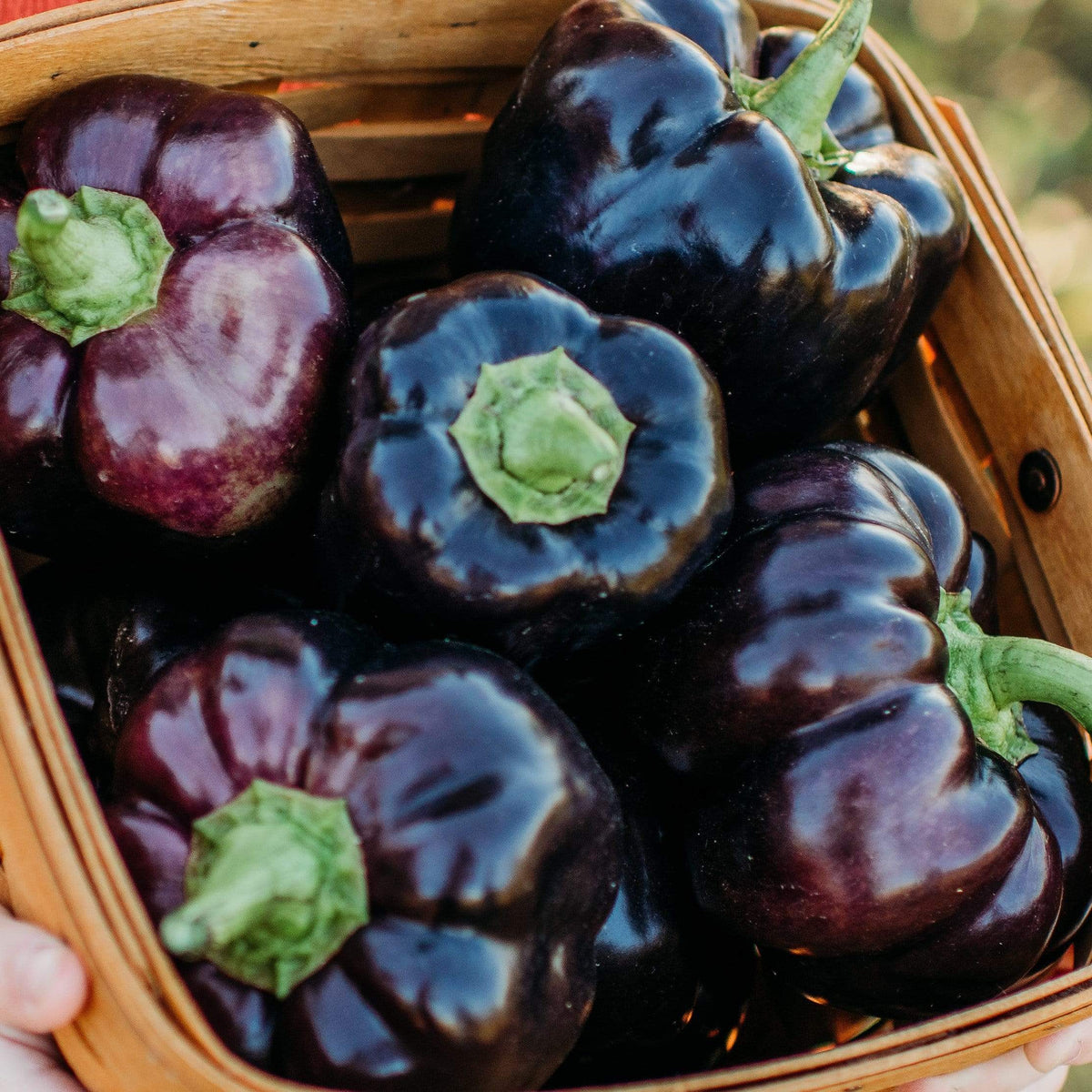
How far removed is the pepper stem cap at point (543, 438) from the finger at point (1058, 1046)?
31.5 inches

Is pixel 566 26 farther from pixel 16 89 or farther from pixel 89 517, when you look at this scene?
pixel 89 517

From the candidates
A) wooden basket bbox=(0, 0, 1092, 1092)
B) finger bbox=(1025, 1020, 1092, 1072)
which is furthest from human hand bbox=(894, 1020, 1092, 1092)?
wooden basket bbox=(0, 0, 1092, 1092)

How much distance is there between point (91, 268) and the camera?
117 centimetres

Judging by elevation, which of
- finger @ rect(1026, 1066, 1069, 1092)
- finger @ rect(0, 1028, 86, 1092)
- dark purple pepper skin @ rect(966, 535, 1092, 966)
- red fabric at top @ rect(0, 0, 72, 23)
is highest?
red fabric at top @ rect(0, 0, 72, 23)

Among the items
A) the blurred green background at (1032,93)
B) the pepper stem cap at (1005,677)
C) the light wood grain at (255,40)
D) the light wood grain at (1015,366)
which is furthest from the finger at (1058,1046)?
the blurred green background at (1032,93)

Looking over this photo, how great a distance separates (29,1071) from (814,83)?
4.72ft

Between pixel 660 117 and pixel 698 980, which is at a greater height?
pixel 660 117

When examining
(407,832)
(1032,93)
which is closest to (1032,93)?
(1032,93)

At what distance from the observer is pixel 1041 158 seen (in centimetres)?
389

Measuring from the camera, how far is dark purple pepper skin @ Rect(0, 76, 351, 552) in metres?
1.17

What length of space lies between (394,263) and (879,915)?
4.53ft

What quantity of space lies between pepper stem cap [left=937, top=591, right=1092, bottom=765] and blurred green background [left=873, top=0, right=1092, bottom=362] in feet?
8.68

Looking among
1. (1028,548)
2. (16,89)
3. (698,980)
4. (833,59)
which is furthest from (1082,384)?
(16,89)

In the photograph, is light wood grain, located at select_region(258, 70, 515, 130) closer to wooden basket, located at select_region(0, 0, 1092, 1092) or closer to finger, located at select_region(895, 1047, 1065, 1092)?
wooden basket, located at select_region(0, 0, 1092, 1092)
